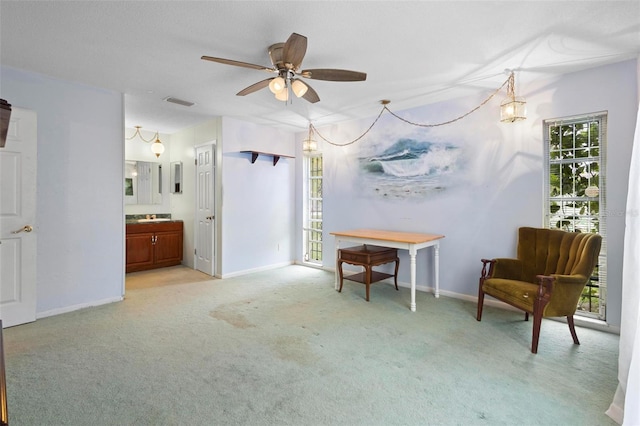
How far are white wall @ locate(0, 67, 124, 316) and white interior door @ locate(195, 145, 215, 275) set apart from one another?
139 centimetres

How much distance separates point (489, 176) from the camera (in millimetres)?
3807

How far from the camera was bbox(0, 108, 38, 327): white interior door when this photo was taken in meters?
3.05

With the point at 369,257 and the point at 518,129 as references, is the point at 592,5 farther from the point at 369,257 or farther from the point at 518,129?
the point at 369,257

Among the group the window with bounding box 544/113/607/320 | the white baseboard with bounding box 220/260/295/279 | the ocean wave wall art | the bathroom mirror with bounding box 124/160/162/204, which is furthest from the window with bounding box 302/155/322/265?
the window with bounding box 544/113/607/320

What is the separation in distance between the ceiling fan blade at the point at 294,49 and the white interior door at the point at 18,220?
2707mm

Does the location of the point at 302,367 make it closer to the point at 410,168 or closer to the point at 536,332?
the point at 536,332

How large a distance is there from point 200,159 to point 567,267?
203 inches

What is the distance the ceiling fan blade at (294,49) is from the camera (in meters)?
2.16

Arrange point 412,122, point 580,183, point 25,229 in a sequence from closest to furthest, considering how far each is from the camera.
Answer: point 25,229 → point 580,183 → point 412,122

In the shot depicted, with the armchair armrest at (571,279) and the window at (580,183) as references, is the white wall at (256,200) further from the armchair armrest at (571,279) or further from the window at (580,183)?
the armchair armrest at (571,279)

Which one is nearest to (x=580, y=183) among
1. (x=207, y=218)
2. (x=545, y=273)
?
(x=545, y=273)

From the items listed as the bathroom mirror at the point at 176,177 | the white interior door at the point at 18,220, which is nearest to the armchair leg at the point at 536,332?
the white interior door at the point at 18,220

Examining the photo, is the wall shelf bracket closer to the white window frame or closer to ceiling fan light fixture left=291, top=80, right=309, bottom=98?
the white window frame

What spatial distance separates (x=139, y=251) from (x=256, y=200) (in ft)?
6.89
